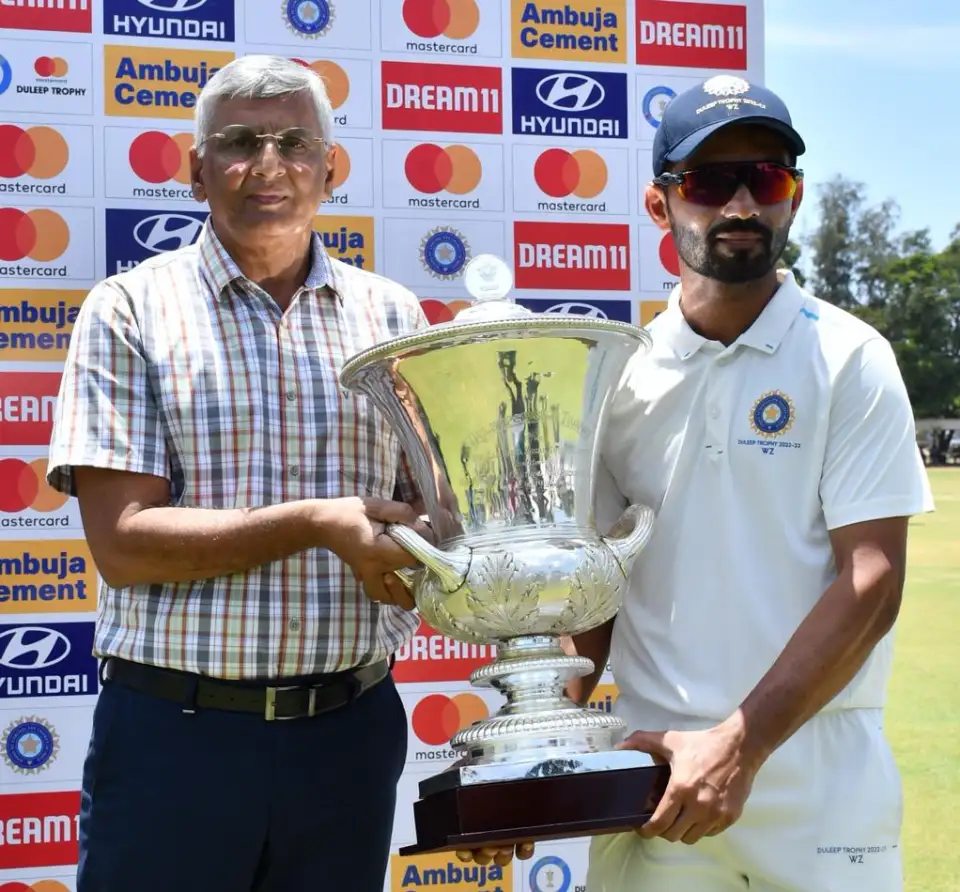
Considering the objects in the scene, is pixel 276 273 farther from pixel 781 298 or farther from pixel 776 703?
pixel 776 703

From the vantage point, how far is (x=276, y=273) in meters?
2.10

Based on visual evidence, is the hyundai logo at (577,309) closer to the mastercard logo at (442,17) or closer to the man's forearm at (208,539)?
the mastercard logo at (442,17)

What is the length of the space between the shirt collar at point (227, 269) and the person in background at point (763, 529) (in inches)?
24.1

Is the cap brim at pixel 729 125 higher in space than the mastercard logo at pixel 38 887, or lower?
higher

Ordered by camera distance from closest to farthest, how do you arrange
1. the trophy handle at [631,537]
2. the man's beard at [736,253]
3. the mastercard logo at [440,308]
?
→ the trophy handle at [631,537], the man's beard at [736,253], the mastercard logo at [440,308]

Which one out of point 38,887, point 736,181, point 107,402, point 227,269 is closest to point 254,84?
point 227,269

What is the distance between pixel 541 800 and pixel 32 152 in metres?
2.12

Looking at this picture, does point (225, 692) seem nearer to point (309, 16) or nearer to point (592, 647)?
point (592, 647)

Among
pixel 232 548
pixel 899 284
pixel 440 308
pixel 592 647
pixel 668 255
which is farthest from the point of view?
pixel 899 284

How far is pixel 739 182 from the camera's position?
1846 mm

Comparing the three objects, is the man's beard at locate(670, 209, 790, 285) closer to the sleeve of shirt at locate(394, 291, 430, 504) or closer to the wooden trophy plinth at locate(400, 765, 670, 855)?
the sleeve of shirt at locate(394, 291, 430, 504)

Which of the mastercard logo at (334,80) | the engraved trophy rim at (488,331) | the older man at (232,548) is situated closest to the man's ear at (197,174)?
the older man at (232,548)

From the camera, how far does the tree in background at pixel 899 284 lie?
51031 millimetres

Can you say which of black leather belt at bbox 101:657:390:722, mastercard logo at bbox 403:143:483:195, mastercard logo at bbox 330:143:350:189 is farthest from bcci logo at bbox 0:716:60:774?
mastercard logo at bbox 403:143:483:195
